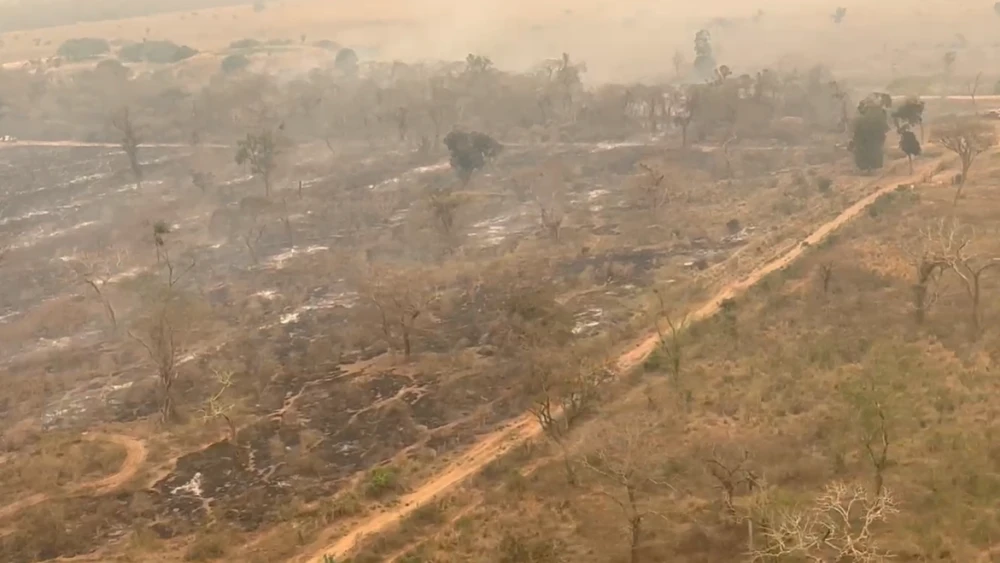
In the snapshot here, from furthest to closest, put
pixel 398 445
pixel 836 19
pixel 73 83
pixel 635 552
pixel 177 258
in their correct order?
pixel 836 19 → pixel 73 83 → pixel 177 258 → pixel 398 445 → pixel 635 552

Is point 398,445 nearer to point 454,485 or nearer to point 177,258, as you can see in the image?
point 454,485

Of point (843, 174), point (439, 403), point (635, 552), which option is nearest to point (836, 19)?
point (843, 174)

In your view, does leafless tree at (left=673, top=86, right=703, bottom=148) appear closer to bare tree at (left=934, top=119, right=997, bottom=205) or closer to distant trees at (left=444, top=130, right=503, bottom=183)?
distant trees at (left=444, top=130, right=503, bottom=183)

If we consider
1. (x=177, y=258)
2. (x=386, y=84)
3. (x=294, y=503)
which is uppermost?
(x=386, y=84)

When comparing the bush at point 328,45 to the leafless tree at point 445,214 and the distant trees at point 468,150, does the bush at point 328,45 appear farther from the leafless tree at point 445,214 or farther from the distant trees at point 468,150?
the leafless tree at point 445,214

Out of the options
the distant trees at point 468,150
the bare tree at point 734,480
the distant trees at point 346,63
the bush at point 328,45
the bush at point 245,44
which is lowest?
the bare tree at point 734,480

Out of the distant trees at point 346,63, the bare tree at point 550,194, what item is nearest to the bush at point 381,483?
the bare tree at point 550,194
